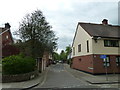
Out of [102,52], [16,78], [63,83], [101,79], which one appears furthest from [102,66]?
[16,78]

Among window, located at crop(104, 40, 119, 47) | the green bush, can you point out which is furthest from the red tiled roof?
the green bush

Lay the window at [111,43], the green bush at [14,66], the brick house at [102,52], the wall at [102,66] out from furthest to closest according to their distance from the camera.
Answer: the window at [111,43] < the brick house at [102,52] < the wall at [102,66] < the green bush at [14,66]

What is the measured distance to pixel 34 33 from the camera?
2072 centimetres

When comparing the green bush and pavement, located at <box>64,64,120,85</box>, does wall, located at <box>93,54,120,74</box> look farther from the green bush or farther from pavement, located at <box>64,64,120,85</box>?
the green bush

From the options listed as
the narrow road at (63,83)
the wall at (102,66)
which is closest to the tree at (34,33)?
the narrow road at (63,83)

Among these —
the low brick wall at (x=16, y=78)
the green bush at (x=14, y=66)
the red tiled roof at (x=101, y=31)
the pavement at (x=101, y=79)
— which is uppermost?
the red tiled roof at (x=101, y=31)

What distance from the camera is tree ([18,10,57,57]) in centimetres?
2067

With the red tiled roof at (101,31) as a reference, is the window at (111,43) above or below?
below

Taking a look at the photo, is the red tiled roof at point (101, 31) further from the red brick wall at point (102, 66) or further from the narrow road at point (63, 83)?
the narrow road at point (63, 83)

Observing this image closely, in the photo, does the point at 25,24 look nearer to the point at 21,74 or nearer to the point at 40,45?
the point at 40,45

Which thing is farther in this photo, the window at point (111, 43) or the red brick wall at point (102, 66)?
the window at point (111, 43)

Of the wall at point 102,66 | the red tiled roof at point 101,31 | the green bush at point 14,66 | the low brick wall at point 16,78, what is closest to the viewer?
the low brick wall at point 16,78

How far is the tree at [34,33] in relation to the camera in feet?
67.8

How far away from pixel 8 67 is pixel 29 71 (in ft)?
8.13
